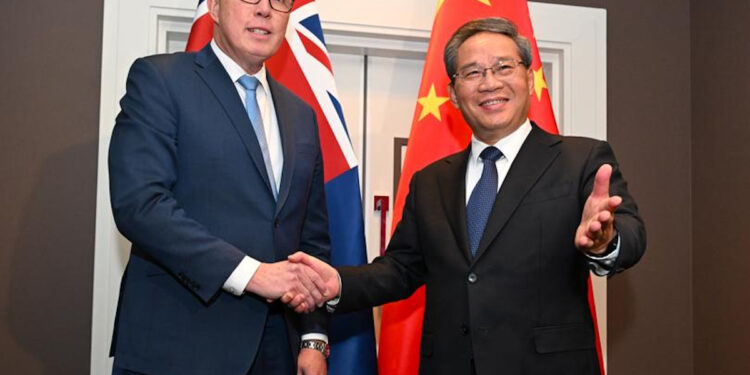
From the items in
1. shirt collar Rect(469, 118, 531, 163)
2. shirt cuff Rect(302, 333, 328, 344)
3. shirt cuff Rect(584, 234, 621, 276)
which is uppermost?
shirt collar Rect(469, 118, 531, 163)

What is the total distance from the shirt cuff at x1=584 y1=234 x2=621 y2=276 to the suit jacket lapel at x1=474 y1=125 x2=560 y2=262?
0.24 m

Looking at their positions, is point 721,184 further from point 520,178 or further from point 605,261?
point 605,261

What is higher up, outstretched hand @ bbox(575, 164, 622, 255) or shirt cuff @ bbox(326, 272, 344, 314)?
outstretched hand @ bbox(575, 164, 622, 255)

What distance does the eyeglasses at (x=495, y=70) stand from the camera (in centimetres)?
198

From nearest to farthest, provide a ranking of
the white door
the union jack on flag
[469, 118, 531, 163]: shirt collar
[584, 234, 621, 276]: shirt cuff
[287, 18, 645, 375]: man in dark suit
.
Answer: [584, 234, 621, 276]: shirt cuff, [287, 18, 645, 375]: man in dark suit, [469, 118, 531, 163]: shirt collar, the union jack on flag, the white door

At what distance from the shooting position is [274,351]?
1779 mm

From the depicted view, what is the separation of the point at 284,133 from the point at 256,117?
9 cm

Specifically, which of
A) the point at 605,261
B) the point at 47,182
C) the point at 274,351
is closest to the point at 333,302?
the point at 274,351

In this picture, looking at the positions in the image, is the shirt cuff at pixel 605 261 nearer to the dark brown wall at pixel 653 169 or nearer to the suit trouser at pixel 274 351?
the suit trouser at pixel 274 351

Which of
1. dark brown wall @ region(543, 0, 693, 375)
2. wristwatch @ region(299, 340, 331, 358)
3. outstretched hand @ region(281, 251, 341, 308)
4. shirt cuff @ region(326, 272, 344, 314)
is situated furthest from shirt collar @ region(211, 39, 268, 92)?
dark brown wall @ region(543, 0, 693, 375)

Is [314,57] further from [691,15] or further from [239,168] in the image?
[691,15]

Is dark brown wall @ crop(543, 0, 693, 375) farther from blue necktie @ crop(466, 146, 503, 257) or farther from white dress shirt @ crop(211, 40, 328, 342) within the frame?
white dress shirt @ crop(211, 40, 328, 342)

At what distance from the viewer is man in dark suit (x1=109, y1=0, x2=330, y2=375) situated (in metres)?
1.63

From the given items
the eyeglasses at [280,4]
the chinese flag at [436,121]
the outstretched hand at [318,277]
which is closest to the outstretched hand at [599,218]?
the outstretched hand at [318,277]
